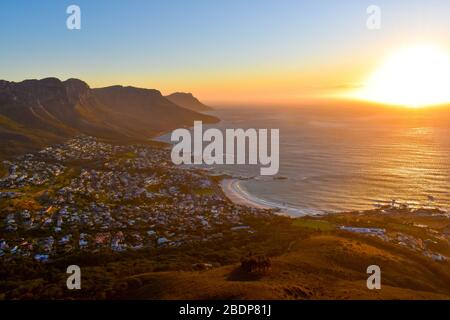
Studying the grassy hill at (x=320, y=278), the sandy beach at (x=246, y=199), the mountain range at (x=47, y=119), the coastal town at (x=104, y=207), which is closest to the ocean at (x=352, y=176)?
the sandy beach at (x=246, y=199)

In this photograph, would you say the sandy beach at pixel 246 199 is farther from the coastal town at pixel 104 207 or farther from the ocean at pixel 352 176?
the coastal town at pixel 104 207

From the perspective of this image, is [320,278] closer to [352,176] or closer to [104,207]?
[104,207]

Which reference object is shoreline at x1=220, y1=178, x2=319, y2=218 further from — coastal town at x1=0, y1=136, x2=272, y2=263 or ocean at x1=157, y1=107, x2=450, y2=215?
coastal town at x1=0, y1=136, x2=272, y2=263

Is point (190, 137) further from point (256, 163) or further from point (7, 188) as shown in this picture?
point (7, 188)

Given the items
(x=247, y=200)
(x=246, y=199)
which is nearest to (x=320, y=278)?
(x=247, y=200)

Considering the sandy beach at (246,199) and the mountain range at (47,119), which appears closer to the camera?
the sandy beach at (246,199)
